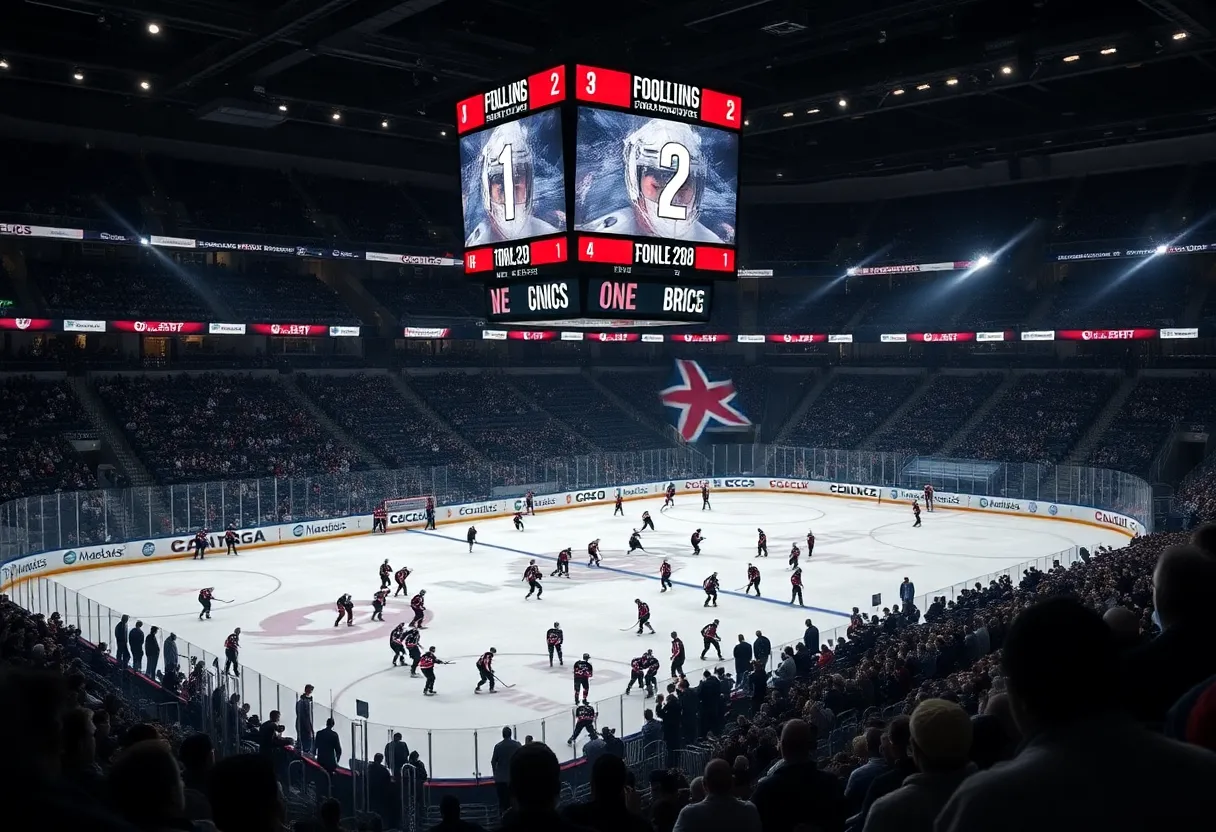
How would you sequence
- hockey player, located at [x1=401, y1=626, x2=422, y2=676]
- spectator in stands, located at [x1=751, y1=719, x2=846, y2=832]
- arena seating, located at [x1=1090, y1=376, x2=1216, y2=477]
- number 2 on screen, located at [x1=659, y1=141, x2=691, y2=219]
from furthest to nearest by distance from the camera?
arena seating, located at [x1=1090, y1=376, x2=1216, y2=477]
hockey player, located at [x1=401, y1=626, x2=422, y2=676]
number 2 on screen, located at [x1=659, y1=141, x2=691, y2=219]
spectator in stands, located at [x1=751, y1=719, x2=846, y2=832]

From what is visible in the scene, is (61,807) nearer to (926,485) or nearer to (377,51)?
(377,51)

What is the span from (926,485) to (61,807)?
4726cm

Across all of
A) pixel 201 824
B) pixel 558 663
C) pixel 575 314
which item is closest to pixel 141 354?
pixel 558 663

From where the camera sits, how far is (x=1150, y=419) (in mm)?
47219

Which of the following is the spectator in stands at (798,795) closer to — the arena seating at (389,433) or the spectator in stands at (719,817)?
the spectator in stands at (719,817)

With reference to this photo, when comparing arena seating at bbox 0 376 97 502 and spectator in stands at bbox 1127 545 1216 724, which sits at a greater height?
spectator in stands at bbox 1127 545 1216 724

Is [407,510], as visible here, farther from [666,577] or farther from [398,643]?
[398,643]

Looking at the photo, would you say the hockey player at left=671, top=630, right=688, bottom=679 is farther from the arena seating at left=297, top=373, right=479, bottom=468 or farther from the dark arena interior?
the arena seating at left=297, top=373, right=479, bottom=468

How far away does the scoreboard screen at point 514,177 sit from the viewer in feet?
48.2

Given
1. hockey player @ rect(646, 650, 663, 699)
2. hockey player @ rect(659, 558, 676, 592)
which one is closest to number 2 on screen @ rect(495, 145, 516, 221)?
hockey player @ rect(646, 650, 663, 699)

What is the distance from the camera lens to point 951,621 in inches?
757

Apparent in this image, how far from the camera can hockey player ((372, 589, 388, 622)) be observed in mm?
25000

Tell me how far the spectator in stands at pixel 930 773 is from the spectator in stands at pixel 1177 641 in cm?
64

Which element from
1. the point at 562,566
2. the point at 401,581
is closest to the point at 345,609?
the point at 401,581
